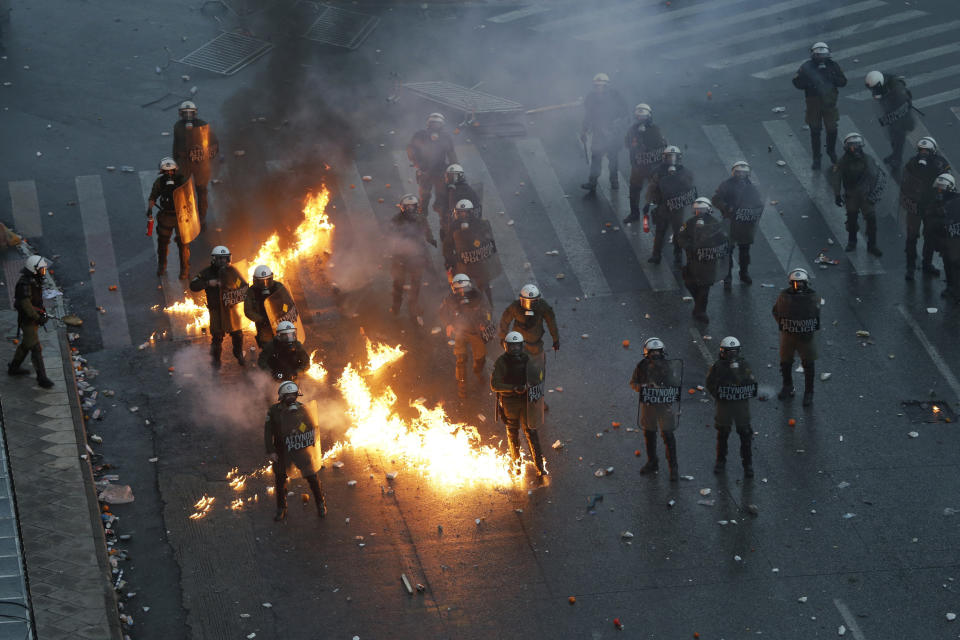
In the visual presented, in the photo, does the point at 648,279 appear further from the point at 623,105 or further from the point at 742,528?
the point at 742,528

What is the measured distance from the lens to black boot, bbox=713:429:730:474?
15766 mm

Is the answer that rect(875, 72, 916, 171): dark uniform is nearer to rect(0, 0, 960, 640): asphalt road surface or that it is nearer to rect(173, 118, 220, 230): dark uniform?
rect(0, 0, 960, 640): asphalt road surface

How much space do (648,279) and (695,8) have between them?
31.9 feet

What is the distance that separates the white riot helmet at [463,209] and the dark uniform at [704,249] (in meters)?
2.85

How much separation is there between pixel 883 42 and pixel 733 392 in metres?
13.3

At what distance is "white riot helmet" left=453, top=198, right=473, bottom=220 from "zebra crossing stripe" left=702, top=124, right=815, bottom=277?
4613 mm

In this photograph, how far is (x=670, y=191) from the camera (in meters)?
19.7

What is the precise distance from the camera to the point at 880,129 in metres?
23.5

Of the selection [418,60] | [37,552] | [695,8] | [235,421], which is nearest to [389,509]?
[235,421]

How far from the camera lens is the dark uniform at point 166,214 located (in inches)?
740

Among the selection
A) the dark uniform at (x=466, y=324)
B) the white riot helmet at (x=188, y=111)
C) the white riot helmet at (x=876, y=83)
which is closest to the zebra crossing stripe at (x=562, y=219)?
the dark uniform at (x=466, y=324)

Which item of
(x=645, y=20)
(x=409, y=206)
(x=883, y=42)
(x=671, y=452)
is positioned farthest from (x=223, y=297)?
(x=883, y=42)

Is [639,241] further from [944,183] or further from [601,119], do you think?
[944,183]

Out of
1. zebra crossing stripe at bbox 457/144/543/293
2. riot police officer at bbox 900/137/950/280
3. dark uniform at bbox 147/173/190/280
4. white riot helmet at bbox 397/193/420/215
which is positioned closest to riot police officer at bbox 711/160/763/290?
riot police officer at bbox 900/137/950/280
